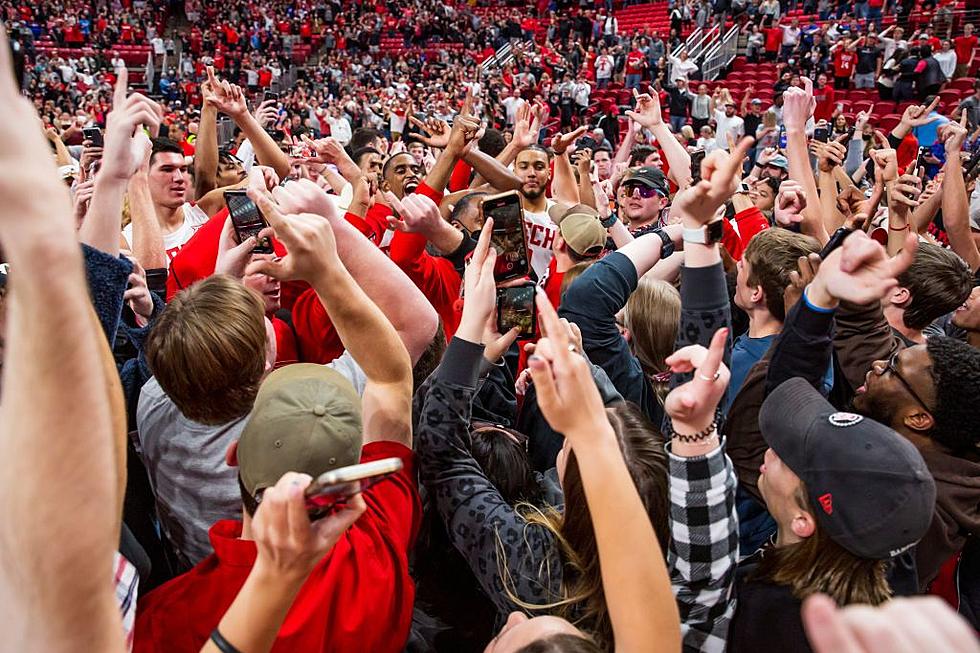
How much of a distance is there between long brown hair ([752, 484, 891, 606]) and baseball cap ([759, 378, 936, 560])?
0.12ft

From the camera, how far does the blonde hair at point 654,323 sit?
2.52 m

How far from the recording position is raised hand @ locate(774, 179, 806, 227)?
12.3ft

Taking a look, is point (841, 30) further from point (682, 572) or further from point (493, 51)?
point (682, 572)

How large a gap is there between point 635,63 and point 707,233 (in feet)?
60.3

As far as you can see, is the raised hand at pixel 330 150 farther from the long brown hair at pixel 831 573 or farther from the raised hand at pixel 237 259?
the long brown hair at pixel 831 573

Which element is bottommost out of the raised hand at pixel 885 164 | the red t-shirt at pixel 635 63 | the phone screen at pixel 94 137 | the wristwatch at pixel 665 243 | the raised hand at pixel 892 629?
the red t-shirt at pixel 635 63

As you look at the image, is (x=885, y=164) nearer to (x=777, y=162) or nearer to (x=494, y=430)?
(x=777, y=162)

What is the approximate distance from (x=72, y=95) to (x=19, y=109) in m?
22.1

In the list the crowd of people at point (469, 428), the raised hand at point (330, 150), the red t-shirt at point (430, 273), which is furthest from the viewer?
the raised hand at point (330, 150)

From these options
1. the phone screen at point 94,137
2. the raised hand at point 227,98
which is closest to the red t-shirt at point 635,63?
the raised hand at point 227,98

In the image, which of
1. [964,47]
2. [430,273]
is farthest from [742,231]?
[964,47]

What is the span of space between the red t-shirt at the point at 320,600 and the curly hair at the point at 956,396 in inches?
56.6

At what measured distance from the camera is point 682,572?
1412 mm

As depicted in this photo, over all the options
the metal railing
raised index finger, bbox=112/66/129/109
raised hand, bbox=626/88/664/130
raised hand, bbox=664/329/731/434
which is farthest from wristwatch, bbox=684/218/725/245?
the metal railing
